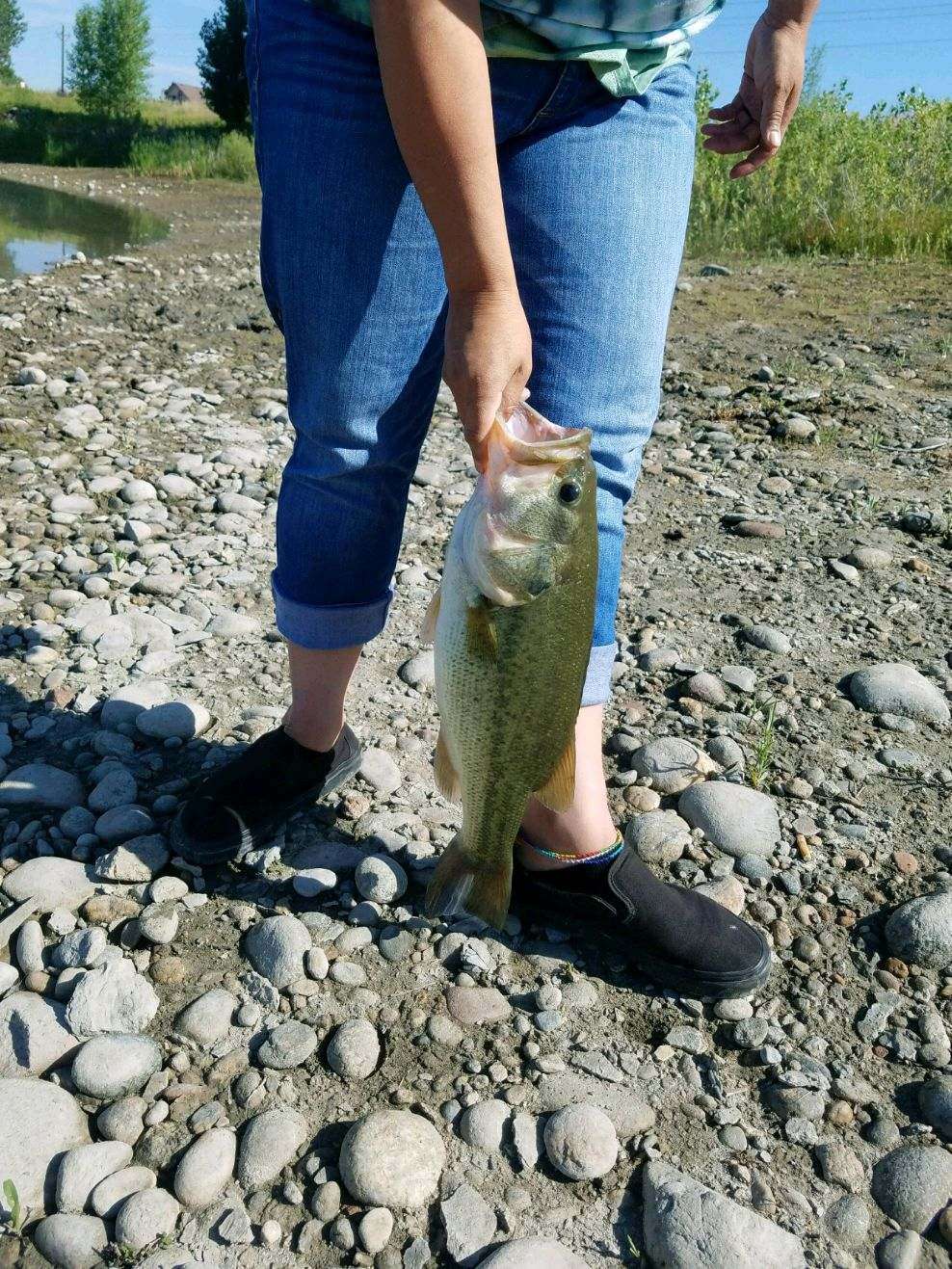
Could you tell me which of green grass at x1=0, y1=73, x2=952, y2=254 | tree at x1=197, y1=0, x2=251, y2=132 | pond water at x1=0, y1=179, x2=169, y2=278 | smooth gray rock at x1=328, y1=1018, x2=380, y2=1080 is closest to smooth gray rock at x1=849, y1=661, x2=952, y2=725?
smooth gray rock at x1=328, y1=1018, x2=380, y2=1080

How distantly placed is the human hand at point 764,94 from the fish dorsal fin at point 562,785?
60.9 inches

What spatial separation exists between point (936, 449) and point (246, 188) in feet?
70.4

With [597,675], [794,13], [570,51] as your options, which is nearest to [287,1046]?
[597,675]

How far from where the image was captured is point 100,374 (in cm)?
688

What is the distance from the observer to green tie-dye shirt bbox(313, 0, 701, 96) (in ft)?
6.73

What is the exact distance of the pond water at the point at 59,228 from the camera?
1299 cm

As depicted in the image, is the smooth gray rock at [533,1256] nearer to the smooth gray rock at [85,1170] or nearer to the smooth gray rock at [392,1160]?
the smooth gray rock at [392,1160]

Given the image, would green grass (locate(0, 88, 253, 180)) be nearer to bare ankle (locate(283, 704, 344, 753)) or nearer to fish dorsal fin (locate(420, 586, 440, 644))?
bare ankle (locate(283, 704, 344, 753))

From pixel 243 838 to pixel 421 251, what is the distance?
1.52 m

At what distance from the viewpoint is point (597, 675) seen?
250 centimetres

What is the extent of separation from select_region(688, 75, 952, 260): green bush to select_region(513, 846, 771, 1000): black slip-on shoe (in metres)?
10.8

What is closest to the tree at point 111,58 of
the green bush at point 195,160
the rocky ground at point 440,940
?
the green bush at point 195,160

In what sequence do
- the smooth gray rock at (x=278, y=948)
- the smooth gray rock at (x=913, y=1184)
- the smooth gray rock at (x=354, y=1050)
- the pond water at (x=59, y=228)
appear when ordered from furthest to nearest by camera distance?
the pond water at (x=59, y=228)
the smooth gray rock at (x=278, y=948)
the smooth gray rock at (x=354, y=1050)
the smooth gray rock at (x=913, y=1184)

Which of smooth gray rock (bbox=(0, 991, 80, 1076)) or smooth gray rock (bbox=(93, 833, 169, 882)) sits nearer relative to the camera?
smooth gray rock (bbox=(0, 991, 80, 1076))
